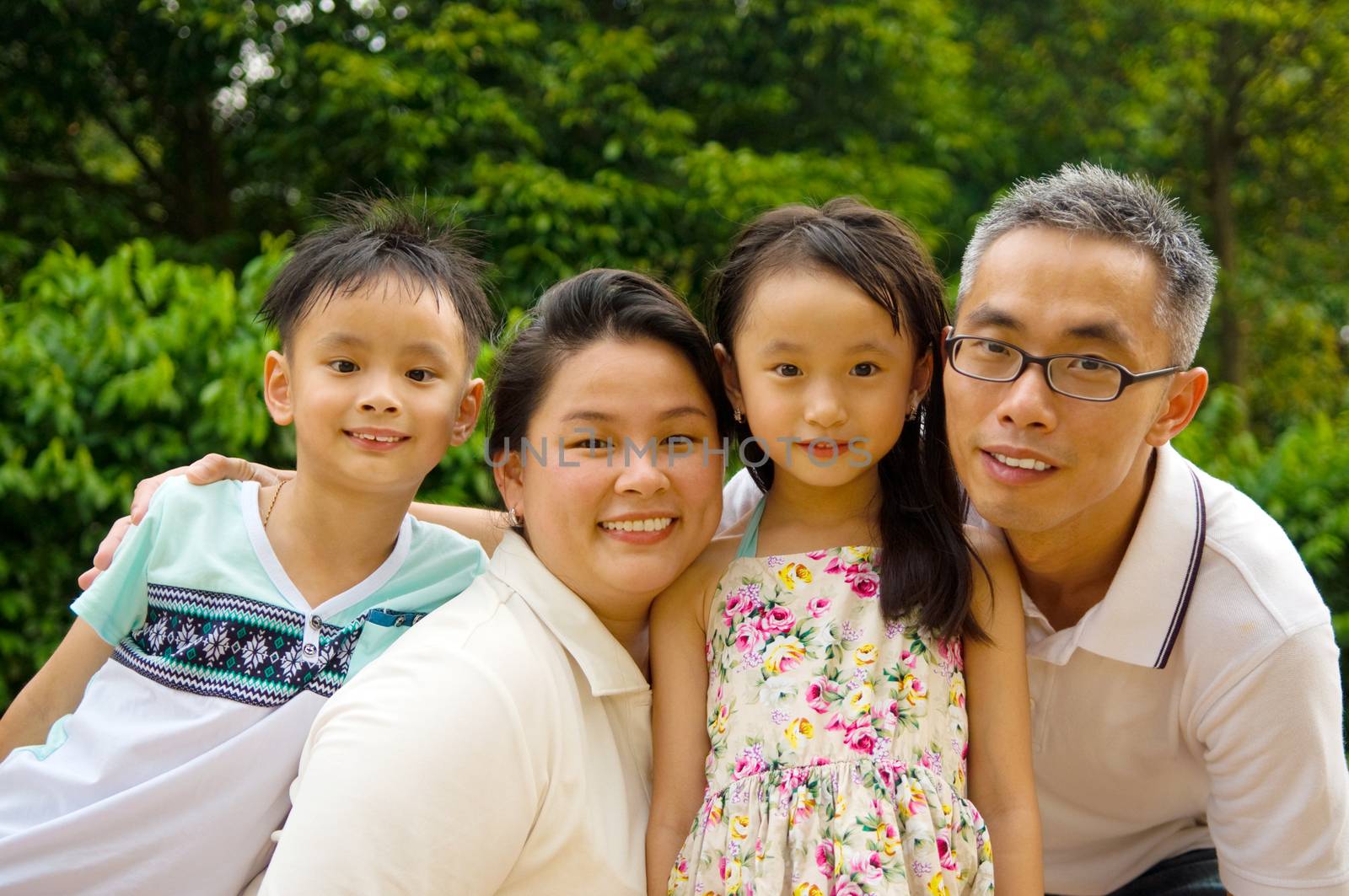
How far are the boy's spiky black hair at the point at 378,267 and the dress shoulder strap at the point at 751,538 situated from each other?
0.66 metres

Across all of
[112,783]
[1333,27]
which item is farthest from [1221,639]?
[1333,27]

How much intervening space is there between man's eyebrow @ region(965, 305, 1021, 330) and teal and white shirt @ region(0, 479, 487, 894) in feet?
3.71

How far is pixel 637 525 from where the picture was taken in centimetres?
209

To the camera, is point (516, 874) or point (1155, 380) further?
point (1155, 380)

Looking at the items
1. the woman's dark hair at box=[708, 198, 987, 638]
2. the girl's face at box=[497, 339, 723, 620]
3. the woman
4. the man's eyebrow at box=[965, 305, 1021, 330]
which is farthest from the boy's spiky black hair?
the man's eyebrow at box=[965, 305, 1021, 330]

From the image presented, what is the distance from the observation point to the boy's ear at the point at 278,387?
2.45m

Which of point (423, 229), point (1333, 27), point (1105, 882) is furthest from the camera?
point (1333, 27)

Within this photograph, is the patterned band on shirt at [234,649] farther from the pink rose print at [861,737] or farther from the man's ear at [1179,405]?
the man's ear at [1179,405]

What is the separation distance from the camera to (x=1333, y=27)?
975 cm

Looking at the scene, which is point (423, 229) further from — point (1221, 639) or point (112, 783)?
point (1221, 639)

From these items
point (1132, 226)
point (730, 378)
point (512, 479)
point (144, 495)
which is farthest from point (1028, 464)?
point (144, 495)

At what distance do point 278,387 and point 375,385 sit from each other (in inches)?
13.5

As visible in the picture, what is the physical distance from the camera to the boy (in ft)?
6.90

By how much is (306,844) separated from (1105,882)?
1.88 meters
